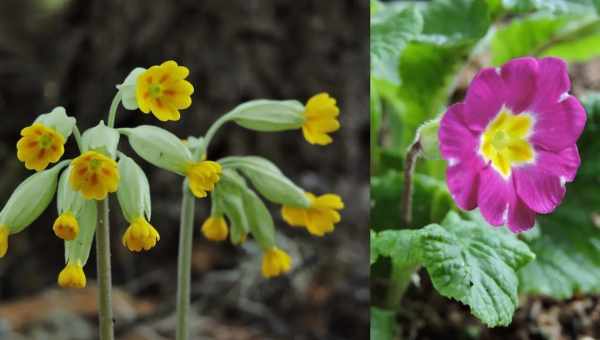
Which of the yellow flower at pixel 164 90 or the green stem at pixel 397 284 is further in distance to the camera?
the green stem at pixel 397 284

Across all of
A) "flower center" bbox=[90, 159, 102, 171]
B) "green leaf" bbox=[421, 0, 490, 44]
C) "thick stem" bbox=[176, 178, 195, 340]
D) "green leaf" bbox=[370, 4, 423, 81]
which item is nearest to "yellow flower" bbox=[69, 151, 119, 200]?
"flower center" bbox=[90, 159, 102, 171]

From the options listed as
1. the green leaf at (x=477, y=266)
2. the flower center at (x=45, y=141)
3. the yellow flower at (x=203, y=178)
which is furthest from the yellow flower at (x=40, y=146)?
the green leaf at (x=477, y=266)

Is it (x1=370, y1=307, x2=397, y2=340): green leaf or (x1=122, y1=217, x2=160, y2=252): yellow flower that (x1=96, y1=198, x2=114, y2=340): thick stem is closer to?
(x1=122, y1=217, x2=160, y2=252): yellow flower

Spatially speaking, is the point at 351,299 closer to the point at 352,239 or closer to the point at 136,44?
the point at 352,239

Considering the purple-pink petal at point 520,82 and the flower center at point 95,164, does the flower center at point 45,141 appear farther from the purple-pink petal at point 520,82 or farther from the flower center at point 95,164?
the purple-pink petal at point 520,82

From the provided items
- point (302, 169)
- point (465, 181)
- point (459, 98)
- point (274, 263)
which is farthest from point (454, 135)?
point (302, 169)

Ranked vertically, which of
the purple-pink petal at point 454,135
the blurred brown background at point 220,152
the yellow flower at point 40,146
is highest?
the yellow flower at point 40,146

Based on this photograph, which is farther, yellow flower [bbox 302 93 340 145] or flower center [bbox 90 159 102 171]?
yellow flower [bbox 302 93 340 145]

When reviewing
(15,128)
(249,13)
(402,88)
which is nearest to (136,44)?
(249,13)
